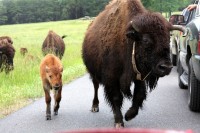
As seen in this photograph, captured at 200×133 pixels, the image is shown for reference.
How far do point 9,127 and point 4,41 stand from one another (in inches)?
328

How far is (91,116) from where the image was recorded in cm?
816

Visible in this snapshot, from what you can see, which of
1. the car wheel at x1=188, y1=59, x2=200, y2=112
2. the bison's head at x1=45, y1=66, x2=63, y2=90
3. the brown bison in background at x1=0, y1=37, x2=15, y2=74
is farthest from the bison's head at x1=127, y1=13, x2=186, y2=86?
the brown bison in background at x1=0, y1=37, x2=15, y2=74

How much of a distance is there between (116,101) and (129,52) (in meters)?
0.87

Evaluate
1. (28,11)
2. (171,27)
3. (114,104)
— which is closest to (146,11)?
(171,27)

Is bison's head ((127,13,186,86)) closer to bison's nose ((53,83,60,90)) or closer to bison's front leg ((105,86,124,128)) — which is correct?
bison's front leg ((105,86,124,128))

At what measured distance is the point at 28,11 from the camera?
407 feet

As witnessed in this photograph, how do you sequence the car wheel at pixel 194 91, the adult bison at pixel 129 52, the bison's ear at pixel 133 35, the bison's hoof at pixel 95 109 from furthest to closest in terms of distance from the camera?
the bison's hoof at pixel 95 109
the car wheel at pixel 194 91
the bison's ear at pixel 133 35
the adult bison at pixel 129 52

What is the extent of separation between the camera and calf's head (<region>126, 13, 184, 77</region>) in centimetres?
627

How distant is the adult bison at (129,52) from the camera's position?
6387 mm

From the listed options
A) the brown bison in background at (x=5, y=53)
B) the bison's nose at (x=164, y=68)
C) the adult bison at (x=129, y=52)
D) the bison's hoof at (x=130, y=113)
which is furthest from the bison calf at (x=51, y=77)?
the brown bison in background at (x=5, y=53)

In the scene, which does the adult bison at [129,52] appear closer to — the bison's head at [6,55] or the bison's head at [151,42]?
the bison's head at [151,42]

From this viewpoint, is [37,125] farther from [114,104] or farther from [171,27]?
[171,27]

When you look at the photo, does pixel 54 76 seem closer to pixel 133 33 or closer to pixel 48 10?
pixel 133 33

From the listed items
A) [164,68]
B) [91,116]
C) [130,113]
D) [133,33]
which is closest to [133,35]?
Answer: [133,33]
